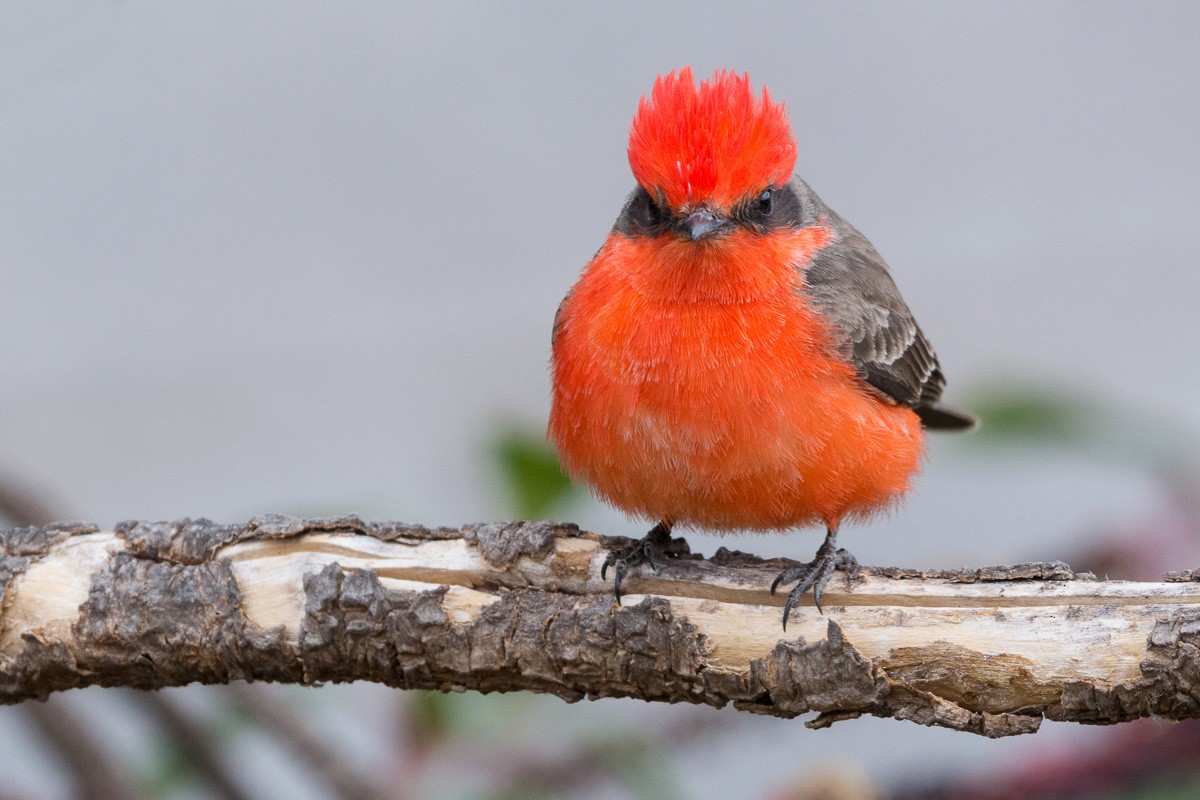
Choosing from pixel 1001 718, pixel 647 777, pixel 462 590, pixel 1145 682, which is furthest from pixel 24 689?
pixel 1145 682

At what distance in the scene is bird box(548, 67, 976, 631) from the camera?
3490 mm

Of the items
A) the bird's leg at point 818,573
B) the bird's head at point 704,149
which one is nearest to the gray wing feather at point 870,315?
the bird's head at point 704,149

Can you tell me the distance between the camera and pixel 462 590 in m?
3.11

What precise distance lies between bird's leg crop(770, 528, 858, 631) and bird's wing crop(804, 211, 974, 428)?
23.9 inches

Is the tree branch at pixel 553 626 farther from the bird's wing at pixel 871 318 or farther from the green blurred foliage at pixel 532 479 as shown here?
the green blurred foliage at pixel 532 479

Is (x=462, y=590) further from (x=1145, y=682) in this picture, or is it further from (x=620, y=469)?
(x=1145, y=682)

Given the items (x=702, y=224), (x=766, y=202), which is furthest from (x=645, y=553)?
(x=766, y=202)

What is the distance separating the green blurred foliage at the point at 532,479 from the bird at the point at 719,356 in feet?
1.69

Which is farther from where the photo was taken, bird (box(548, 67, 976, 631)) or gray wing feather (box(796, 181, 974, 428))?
gray wing feather (box(796, 181, 974, 428))

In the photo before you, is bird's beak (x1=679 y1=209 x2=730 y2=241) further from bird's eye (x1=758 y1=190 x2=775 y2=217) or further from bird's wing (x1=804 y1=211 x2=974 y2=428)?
bird's wing (x1=804 y1=211 x2=974 y2=428)

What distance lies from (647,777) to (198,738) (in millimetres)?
1392

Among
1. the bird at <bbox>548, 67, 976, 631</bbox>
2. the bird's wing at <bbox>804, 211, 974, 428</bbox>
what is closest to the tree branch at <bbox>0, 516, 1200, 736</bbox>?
the bird at <bbox>548, 67, 976, 631</bbox>

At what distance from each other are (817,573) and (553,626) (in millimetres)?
650

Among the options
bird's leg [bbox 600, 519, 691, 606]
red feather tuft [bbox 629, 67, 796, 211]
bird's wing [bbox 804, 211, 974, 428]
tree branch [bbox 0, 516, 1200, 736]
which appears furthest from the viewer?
bird's wing [bbox 804, 211, 974, 428]
